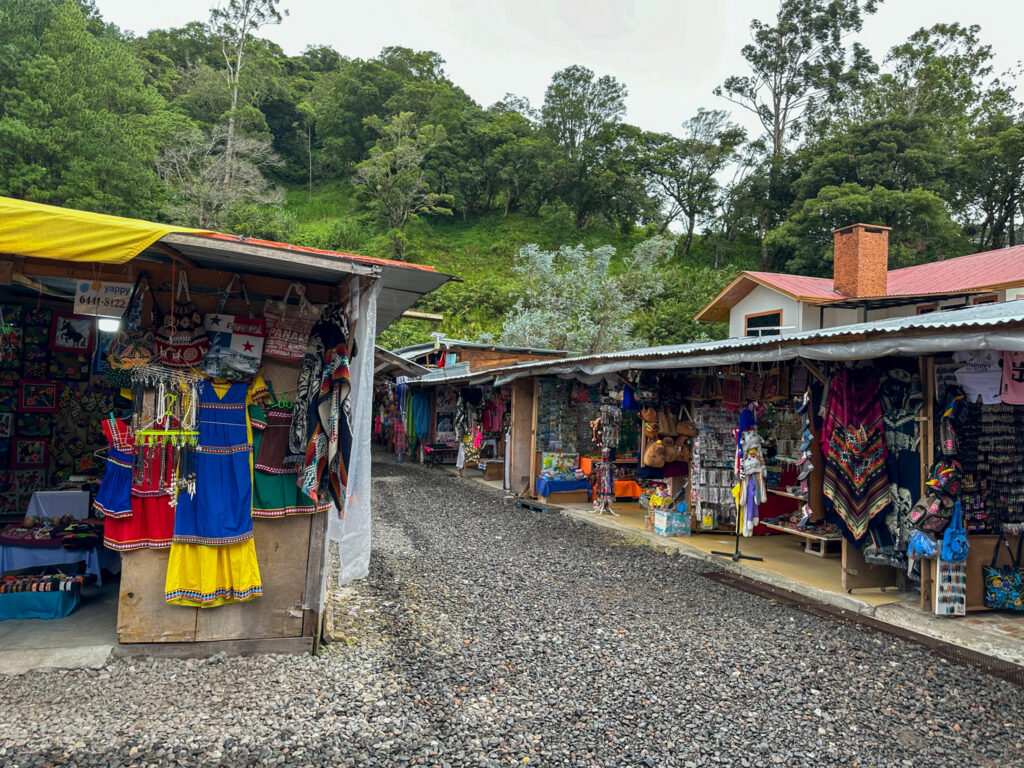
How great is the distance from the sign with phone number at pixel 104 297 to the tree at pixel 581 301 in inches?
818

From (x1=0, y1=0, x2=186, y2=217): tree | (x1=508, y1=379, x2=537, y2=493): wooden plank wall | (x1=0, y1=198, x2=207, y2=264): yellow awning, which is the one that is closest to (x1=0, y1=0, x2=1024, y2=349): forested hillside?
(x1=0, y1=0, x2=186, y2=217): tree

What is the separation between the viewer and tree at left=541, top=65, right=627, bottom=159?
46219mm

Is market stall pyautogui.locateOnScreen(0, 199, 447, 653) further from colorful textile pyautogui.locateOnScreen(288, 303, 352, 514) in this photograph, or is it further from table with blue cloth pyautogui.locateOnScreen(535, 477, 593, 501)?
table with blue cloth pyautogui.locateOnScreen(535, 477, 593, 501)

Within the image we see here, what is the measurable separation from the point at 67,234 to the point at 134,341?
2.94 ft

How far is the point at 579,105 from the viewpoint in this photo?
46.1 metres

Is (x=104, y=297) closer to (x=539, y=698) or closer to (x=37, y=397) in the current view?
(x=37, y=397)

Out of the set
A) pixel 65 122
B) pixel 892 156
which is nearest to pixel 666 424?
pixel 65 122

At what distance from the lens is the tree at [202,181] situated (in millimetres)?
26766

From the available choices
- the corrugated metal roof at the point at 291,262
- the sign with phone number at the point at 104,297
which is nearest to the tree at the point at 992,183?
the corrugated metal roof at the point at 291,262

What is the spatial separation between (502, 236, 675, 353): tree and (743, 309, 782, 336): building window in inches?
265

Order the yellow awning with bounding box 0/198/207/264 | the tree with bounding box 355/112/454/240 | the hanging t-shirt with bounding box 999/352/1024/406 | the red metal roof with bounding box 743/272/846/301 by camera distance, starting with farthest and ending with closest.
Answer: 1. the tree with bounding box 355/112/454/240
2. the red metal roof with bounding box 743/272/846/301
3. the hanging t-shirt with bounding box 999/352/1024/406
4. the yellow awning with bounding box 0/198/207/264

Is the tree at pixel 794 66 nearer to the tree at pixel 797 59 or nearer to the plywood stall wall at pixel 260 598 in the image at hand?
the tree at pixel 797 59

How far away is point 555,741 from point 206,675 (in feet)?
6.71

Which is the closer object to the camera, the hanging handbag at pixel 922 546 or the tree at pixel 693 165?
the hanging handbag at pixel 922 546
